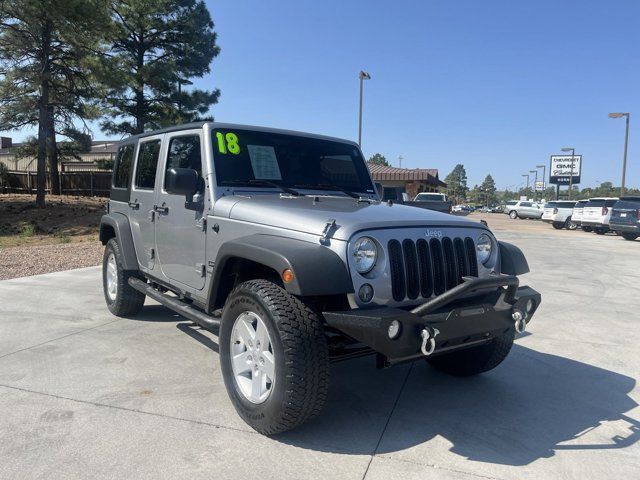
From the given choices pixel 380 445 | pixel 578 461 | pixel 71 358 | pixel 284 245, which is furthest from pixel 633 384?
pixel 71 358

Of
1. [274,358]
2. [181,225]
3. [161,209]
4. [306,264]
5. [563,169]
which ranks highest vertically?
[563,169]

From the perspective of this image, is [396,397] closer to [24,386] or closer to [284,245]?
[284,245]

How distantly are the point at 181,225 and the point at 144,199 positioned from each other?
99 cm

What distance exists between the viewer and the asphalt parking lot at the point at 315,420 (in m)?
2.75

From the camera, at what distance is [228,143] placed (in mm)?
4027

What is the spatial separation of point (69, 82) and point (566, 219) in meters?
25.0

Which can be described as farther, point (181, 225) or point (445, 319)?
point (181, 225)

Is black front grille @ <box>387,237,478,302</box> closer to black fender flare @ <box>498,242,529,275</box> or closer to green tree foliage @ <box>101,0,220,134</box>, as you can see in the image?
black fender flare @ <box>498,242,529,275</box>

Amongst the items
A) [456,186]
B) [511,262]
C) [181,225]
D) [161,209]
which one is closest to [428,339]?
[511,262]

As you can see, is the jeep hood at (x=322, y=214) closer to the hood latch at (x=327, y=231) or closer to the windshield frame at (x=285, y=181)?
the hood latch at (x=327, y=231)

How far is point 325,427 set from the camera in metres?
3.19

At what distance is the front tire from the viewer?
2.76 m

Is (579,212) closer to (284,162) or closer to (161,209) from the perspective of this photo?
(284,162)

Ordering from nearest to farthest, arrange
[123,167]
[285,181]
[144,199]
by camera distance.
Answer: [285,181]
[144,199]
[123,167]
